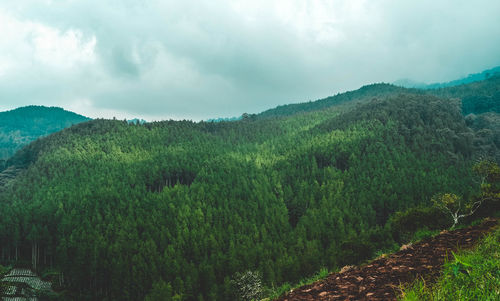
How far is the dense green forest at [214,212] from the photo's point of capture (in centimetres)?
9362

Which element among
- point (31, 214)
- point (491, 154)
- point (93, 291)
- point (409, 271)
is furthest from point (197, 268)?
point (491, 154)

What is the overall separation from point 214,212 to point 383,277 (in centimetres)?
12780

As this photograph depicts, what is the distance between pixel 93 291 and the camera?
336 feet

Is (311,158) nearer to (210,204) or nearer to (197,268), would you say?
(210,204)

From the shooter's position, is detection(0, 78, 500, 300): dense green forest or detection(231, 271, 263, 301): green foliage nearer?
detection(231, 271, 263, 301): green foliage

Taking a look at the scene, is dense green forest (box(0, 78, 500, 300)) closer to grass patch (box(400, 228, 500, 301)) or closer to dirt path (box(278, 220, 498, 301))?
dirt path (box(278, 220, 498, 301))

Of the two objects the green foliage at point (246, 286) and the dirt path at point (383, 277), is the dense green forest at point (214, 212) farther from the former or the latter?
the dirt path at point (383, 277)

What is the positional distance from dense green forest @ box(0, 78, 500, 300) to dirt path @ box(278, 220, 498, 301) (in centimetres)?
4640

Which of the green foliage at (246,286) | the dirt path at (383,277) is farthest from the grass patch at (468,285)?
the green foliage at (246,286)

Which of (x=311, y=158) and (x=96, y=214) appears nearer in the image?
(x=96, y=214)

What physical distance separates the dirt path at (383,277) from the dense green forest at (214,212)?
4640 centimetres

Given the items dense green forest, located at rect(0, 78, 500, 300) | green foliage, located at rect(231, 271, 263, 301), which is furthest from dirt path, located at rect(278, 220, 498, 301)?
green foliage, located at rect(231, 271, 263, 301)

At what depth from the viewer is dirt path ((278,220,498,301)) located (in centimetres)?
759

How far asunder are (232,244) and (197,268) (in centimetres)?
1386
